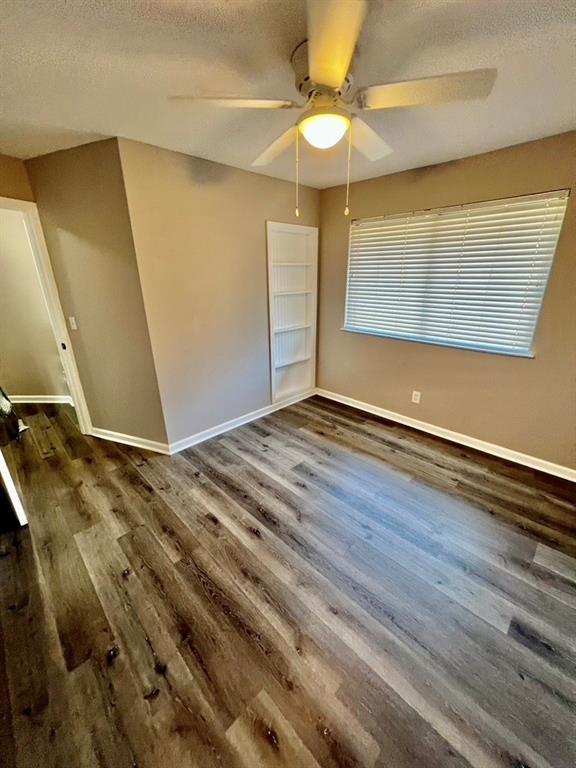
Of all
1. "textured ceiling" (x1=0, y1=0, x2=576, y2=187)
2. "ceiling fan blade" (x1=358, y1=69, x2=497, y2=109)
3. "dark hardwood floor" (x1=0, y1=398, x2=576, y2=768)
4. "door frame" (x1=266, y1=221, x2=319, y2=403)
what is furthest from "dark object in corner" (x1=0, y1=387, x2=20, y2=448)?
"ceiling fan blade" (x1=358, y1=69, x2=497, y2=109)

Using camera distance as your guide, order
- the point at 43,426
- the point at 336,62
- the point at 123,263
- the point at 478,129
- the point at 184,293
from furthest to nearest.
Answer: the point at 43,426 < the point at 184,293 < the point at 123,263 < the point at 478,129 < the point at 336,62

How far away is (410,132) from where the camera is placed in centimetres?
192

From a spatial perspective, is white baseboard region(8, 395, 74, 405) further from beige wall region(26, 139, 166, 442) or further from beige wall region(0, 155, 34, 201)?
beige wall region(0, 155, 34, 201)

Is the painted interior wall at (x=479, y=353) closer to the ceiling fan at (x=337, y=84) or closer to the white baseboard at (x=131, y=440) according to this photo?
the ceiling fan at (x=337, y=84)

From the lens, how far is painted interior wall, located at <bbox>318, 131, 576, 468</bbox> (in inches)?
83.4

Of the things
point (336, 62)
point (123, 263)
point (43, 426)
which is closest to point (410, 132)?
point (336, 62)

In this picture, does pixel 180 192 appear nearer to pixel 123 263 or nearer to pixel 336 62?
pixel 123 263

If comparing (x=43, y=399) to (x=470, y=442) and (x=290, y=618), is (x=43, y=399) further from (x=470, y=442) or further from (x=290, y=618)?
(x=470, y=442)

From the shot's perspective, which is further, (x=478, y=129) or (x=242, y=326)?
(x=242, y=326)

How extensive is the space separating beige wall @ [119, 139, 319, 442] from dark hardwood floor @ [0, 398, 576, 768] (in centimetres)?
78

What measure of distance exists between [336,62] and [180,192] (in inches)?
66.4

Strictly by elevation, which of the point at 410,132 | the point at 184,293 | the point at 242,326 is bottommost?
the point at 242,326

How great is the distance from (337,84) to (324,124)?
0.13 meters

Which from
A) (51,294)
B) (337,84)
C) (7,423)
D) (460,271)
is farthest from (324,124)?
(7,423)
